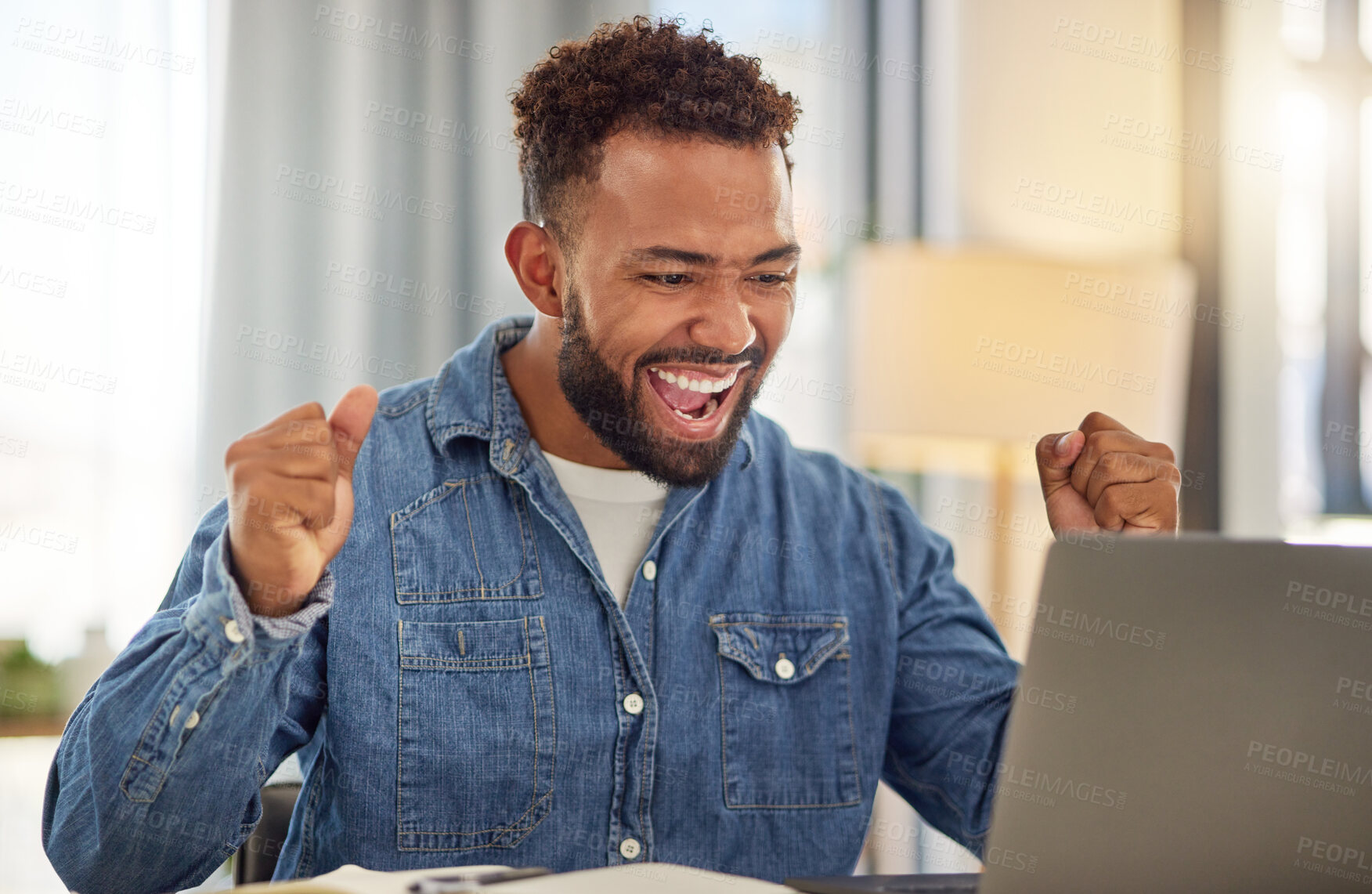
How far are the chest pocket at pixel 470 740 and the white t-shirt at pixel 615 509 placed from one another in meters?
0.16

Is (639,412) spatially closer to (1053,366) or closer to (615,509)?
(615,509)

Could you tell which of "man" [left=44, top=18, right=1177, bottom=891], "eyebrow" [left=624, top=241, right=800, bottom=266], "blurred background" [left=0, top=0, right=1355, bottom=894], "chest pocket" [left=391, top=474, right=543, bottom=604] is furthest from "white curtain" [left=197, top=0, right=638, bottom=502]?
"eyebrow" [left=624, top=241, right=800, bottom=266]

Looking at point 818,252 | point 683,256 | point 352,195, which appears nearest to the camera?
point 683,256

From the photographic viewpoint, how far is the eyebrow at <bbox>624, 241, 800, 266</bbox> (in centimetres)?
119

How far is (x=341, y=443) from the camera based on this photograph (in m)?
0.91

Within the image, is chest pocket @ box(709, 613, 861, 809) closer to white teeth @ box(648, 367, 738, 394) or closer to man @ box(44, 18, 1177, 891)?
man @ box(44, 18, 1177, 891)

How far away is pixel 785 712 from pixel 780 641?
3.0 inches

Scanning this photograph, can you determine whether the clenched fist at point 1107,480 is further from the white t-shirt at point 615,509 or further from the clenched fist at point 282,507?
the clenched fist at point 282,507

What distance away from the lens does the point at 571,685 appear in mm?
1174

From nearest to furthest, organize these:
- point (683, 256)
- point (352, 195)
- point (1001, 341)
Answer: point (683, 256) → point (1001, 341) → point (352, 195)

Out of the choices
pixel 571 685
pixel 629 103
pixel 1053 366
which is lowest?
pixel 571 685

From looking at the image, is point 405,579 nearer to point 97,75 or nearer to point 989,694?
point 989,694

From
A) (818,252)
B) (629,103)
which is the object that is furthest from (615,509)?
(818,252)

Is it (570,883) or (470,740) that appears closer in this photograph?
(570,883)
